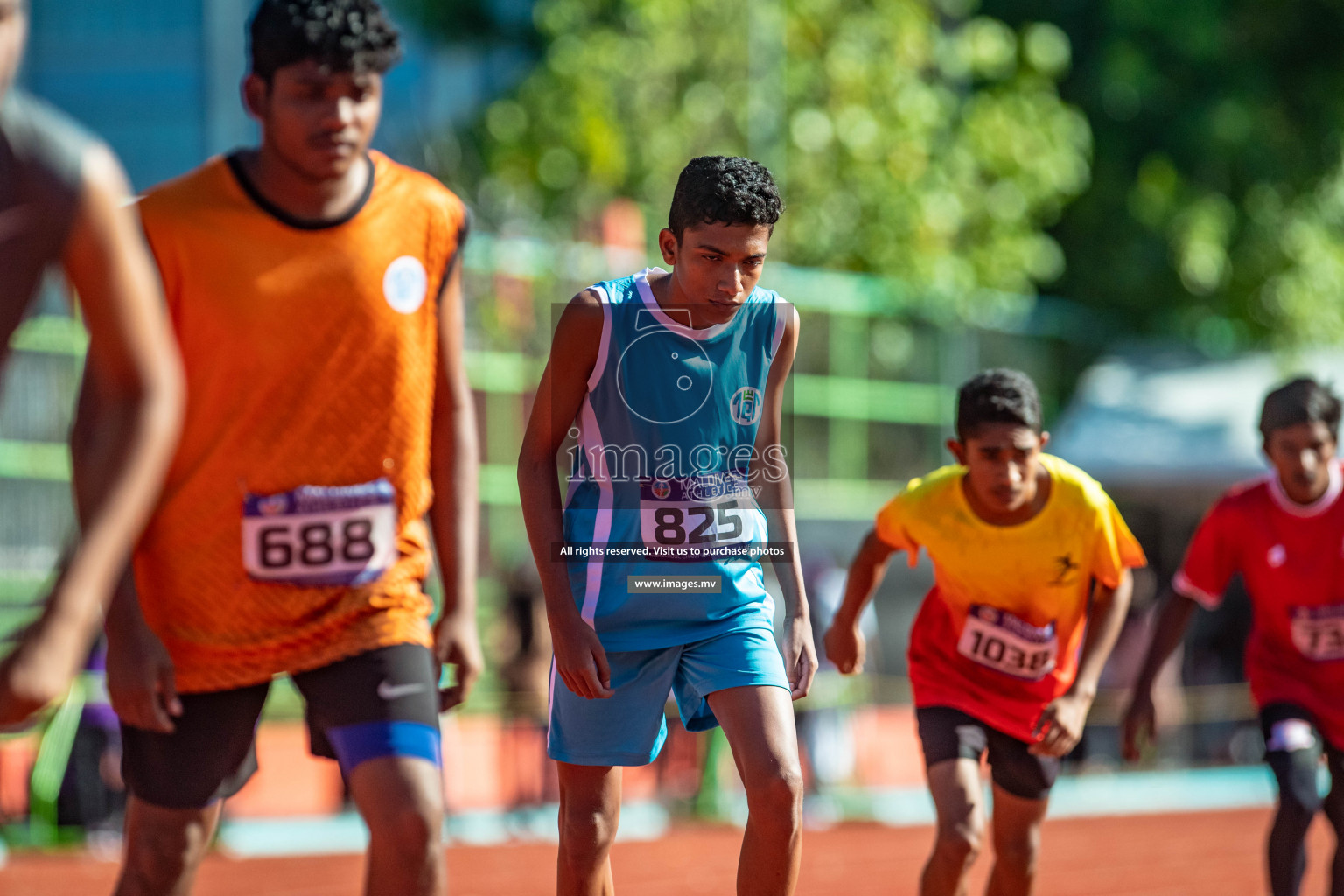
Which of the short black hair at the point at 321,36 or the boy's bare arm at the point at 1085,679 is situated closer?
the short black hair at the point at 321,36

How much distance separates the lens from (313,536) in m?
3.71

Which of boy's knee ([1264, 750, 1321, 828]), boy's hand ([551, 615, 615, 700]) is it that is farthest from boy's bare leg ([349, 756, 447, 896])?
boy's knee ([1264, 750, 1321, 828])

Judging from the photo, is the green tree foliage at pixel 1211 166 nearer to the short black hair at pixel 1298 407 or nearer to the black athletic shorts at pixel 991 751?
the short black hair at pixel 1298 407

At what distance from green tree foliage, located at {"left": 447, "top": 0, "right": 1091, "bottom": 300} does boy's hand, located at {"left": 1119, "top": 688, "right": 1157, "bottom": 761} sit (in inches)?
430

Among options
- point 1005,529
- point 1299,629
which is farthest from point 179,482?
point 1299,629

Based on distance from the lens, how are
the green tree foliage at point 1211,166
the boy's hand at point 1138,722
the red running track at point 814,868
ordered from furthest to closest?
the green tree foliage at point 1211,166, the red running track at point 814,868, the boy's hand at point 1138,722

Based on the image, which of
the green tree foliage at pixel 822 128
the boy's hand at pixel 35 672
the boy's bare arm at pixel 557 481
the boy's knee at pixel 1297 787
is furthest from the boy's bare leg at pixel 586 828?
the green tree foliage at pixel 822 128

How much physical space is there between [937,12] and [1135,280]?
4113mm

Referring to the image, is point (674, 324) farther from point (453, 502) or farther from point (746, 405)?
point (453, 502)

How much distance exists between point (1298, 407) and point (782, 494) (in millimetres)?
2104

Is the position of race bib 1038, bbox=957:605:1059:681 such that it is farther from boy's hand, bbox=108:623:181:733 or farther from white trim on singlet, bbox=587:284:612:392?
boy's hand, bbox=108:623:181:733

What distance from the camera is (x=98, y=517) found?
7.86 feet

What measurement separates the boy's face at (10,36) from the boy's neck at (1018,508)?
11.9 feet

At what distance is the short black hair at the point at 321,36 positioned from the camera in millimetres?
3584
